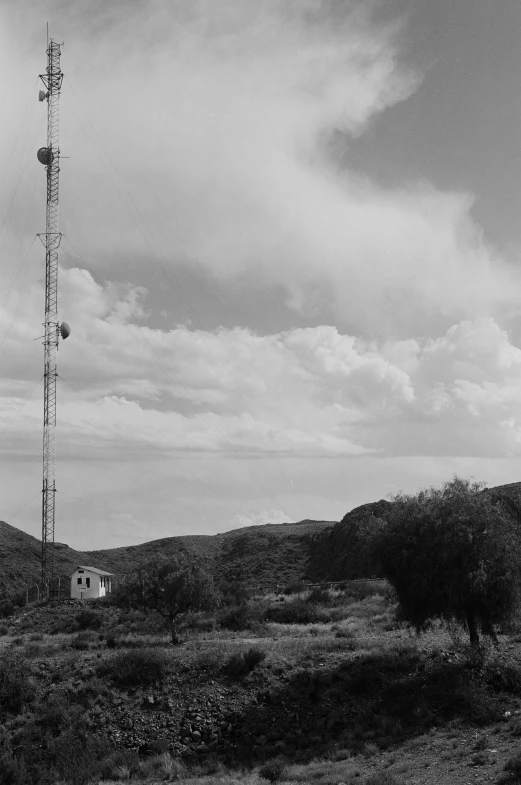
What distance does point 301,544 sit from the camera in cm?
10275

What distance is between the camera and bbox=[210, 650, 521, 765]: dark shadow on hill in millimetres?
25828

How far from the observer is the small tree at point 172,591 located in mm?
42625

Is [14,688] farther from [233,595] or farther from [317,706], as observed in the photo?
[233,595]

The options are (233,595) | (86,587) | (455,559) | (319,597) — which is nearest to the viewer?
(455,559)

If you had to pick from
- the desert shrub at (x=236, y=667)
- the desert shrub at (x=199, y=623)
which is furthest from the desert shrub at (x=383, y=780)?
the desert shrub at (x=199, y=623)

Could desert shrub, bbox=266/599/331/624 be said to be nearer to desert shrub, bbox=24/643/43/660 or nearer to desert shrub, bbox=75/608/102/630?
desert shrub, bbox=75/608/102/630

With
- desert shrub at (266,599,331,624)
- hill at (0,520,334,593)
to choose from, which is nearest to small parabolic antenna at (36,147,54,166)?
desert shrub at (266,599,331,624)

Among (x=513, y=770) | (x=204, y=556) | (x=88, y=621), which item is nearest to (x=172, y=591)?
(x=88, y=621)

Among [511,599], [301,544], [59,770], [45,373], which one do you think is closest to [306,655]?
[511,599]

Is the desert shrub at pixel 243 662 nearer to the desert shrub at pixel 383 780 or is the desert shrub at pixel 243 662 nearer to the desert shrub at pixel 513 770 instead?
the desert shrub at pixel 383 780

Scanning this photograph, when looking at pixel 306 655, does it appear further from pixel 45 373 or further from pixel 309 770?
pixel 45 373

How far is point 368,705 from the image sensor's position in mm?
28078

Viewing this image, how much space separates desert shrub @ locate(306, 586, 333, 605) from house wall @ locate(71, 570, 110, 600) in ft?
65.8

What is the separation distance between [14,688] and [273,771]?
40.9ft
